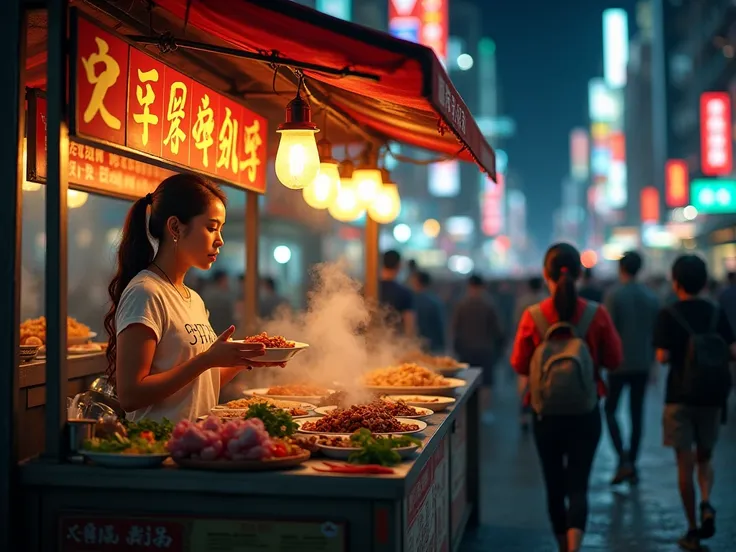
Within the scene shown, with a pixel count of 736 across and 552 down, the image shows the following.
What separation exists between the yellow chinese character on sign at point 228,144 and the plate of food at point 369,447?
2.56 m

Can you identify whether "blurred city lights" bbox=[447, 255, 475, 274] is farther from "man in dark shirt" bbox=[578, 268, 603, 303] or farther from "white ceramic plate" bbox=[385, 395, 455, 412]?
"white ceramic plate" bbox=[385, 395, 455, 412]

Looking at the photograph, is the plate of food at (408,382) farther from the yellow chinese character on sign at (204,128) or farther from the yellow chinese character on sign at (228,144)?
the yellow chinese character on sign at (204,128)

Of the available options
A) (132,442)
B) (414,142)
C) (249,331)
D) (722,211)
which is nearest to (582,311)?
(414,142)

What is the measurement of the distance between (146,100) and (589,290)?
27.7ft

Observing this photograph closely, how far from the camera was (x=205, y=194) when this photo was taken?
14.1 ft

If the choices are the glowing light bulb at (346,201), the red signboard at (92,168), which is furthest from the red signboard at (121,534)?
the glowing light bulb at (346,201)

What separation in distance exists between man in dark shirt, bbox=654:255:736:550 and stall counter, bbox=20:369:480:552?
13.0ft

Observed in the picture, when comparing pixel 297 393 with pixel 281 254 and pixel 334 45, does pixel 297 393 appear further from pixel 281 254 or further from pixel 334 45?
pixel 281 254

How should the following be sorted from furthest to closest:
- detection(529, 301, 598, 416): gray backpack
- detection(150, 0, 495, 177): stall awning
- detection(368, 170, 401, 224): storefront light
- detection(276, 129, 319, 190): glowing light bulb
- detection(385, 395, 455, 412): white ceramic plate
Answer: detection(368, 170, 401, 224): storefront light
detection(529, 301, 598, 416): gray backpack
detection(385, 395, 455, 412): white ceramic plate
detection(276, 129, 319, 190): glowing light bulb
detection(150, 0, 495, 177): stall awning

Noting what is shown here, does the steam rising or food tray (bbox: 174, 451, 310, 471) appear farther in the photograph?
the steam rising

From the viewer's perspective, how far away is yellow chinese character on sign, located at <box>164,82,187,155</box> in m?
5.13

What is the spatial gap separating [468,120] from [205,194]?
2.00 meters

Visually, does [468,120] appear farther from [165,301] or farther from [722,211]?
[722,211]

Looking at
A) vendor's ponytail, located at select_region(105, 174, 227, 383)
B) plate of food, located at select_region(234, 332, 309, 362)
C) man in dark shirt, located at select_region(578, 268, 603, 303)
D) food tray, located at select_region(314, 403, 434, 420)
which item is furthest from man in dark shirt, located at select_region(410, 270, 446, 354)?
vendor's ponytail, located at select_region(105, 174, 227, 383)
